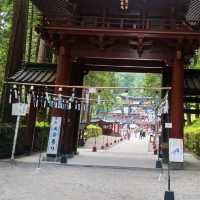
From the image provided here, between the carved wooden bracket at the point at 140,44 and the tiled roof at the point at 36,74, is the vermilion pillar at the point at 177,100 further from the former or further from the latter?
the tiled roof at the point at 36,74

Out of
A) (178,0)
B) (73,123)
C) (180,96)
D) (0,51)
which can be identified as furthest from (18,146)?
(0,51)

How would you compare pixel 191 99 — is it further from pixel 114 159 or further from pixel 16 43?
pixel 16 43

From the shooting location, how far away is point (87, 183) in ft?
40.4

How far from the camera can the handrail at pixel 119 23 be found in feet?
57.8

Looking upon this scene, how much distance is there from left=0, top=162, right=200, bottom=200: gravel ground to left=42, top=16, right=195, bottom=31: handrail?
584cm

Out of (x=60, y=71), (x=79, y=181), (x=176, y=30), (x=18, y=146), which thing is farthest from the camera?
(x=18, y=146)

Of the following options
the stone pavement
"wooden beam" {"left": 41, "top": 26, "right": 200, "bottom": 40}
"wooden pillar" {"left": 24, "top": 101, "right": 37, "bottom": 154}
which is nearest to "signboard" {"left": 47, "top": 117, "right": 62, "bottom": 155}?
the stone pavement

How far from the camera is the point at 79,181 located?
Answer: 12.7 meters

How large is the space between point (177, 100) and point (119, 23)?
13.6 ft

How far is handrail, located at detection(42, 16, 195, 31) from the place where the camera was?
57.8 feet

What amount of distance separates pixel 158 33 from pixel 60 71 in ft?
14.9

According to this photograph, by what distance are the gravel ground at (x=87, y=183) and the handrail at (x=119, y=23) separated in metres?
5.84

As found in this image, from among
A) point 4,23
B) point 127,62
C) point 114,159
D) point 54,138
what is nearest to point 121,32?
point 127,62

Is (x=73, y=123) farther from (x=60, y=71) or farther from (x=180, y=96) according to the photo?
(x=180, y=96)
